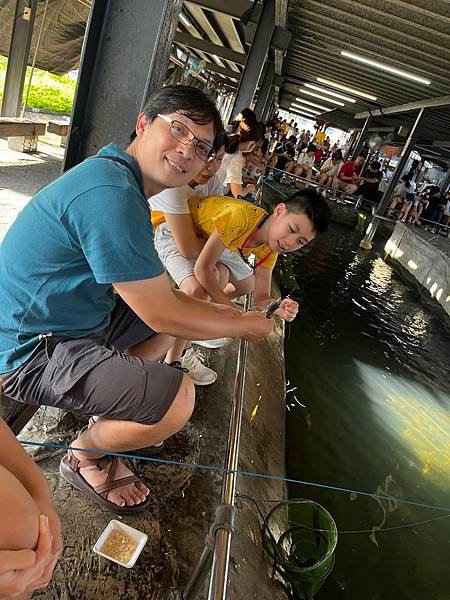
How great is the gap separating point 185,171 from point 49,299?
75 cm

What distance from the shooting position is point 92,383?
1665 millimetres

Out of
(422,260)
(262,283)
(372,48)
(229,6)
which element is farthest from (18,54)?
(422,260)

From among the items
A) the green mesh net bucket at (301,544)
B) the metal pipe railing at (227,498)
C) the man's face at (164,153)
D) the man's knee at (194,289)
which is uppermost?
the man's face at (164,153)

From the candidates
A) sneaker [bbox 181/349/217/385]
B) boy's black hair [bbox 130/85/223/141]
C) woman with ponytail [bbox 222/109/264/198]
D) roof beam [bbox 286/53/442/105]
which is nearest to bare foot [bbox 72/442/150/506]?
sneaker [bbox 181/349/217/385]

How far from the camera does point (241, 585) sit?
205 cm

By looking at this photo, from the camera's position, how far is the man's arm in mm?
1650

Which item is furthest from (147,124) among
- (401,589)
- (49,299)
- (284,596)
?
(401,589)

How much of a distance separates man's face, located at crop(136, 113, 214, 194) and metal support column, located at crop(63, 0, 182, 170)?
0.95m

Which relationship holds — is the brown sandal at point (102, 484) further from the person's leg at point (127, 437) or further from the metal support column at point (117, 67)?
the metal support column at point (117, 67)

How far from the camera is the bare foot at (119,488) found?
6.20ft

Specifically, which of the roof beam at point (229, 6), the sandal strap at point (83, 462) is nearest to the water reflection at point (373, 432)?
the sandal strap at point (83, 462)

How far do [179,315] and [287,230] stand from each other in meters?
1.40

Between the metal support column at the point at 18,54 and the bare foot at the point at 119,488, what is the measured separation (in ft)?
27.5

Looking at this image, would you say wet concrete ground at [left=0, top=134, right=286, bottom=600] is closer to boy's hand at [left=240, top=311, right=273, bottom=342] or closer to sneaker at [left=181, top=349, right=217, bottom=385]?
sneaker at [left=181, top=349, right=217, bottom=385]
